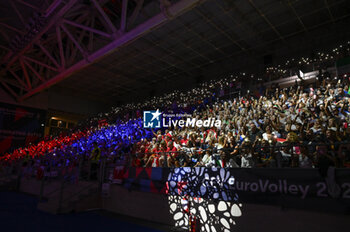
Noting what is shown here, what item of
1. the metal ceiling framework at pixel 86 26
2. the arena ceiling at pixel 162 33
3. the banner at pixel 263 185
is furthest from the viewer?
the arena ceiling at pixel 162 33

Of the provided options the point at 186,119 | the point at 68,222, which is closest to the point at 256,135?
the point at 68,222

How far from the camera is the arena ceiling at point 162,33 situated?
1173 centimetres

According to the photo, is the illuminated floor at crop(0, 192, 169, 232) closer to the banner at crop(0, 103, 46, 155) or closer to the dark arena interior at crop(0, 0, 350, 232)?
the dark arena interior at crop(0, 0, 350, 232)

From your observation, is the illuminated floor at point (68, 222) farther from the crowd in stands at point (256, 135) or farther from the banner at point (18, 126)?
the banner at point (18, 126)

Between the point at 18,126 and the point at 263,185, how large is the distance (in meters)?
24.1

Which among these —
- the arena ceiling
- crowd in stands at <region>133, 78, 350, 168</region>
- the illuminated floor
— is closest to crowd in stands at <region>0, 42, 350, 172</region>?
crowd in stands at <region>133, 78, 350, 168</region>

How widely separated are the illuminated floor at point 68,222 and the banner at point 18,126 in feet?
55.7

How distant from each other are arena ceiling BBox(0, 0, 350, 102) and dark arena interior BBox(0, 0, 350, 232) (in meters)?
0.09

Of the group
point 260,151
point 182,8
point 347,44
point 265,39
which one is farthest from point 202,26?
point 260,151

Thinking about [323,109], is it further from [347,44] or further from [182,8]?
[347,44]

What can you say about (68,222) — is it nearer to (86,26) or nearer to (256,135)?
(256,135)

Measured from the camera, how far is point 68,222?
634 centimetres

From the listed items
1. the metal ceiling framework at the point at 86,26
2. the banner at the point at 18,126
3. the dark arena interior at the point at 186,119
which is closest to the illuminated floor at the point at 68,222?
the dark arena interior at the point at 186,119

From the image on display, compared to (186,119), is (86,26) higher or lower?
higher
